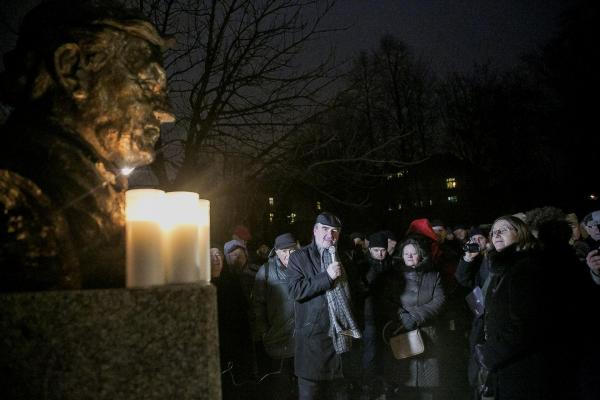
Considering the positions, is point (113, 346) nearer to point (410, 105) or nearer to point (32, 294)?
point (32, 294)

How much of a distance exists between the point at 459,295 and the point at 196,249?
5.26 meters

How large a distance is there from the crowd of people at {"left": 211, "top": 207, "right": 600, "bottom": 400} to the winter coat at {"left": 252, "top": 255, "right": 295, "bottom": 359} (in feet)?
0.04

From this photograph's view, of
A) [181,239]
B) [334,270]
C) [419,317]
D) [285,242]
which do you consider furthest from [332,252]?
[181,239]

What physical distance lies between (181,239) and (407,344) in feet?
12.6

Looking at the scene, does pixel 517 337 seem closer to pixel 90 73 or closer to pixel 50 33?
pixel 90 73

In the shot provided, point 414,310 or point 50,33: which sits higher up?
point 50,33

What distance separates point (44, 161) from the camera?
5.06 ft

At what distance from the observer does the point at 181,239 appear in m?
1.45

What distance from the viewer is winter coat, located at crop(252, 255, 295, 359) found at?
490cm

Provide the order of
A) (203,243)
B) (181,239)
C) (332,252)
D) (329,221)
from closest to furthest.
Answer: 1. (181,239)
2. (203,243)
3. (332,252)
4. (329,221)

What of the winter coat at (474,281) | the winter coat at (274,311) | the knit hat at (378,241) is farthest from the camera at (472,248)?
the winter coat at (274,311)

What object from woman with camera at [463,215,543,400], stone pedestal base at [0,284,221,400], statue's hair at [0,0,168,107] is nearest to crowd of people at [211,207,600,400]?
woman with camera at [463,215,543,400]

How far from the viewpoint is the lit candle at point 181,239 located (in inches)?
56.5

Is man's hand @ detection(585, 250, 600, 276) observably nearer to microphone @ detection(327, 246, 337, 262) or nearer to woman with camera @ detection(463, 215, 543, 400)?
woman with camera @ detection(463, 215, 543, 400)
